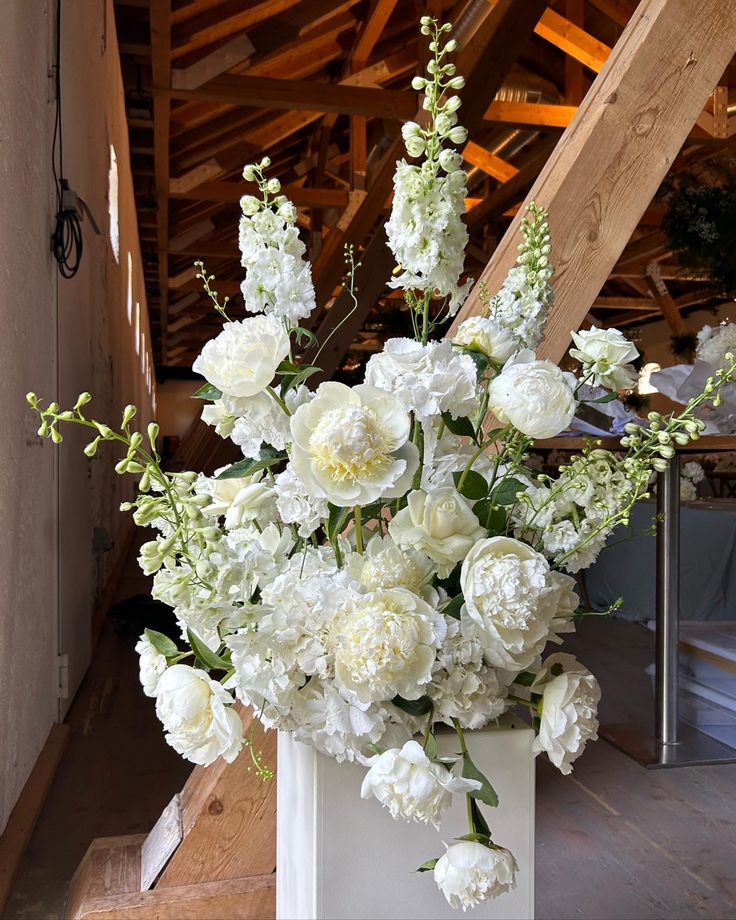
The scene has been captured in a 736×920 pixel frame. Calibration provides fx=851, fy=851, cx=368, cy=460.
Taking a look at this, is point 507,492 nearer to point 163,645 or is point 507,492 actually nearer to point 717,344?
point 163,645

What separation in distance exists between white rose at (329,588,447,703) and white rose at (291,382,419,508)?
0.08 m

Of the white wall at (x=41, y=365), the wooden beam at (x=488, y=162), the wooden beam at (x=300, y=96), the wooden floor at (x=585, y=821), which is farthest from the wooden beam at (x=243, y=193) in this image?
the wooden floor at (x=585, y=821)

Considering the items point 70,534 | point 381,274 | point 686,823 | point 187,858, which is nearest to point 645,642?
point 686,823

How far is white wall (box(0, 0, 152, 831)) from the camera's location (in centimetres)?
194

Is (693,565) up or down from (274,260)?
down

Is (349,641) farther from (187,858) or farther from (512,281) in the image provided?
(187,858)

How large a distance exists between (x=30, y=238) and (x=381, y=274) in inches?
170

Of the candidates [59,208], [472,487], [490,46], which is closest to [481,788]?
[472,487]

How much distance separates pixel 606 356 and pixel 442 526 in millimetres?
219

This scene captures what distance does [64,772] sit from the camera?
2428 mm

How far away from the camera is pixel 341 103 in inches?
227

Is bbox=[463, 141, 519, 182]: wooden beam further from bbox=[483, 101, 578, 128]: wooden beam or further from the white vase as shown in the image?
the white vase

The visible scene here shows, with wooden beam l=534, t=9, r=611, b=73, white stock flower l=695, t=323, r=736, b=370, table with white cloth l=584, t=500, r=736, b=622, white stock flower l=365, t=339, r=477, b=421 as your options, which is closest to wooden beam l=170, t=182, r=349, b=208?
wooden beam l=534, t=9, r=611, b=73

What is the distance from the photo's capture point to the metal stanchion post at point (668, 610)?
93.5 inches
